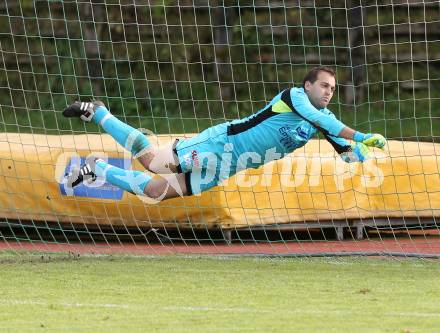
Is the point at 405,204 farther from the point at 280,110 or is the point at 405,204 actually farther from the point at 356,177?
the point at 280,110

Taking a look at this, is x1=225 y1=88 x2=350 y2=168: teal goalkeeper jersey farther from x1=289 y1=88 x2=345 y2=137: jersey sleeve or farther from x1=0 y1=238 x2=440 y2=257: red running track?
x1=0 y1=238 x2=440 y2=257: red running track

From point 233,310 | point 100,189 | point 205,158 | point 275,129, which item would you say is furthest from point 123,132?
point 233,310

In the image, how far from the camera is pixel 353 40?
49.1ft

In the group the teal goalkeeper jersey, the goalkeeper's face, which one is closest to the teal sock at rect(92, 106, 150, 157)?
the teal goalkeeper jersey

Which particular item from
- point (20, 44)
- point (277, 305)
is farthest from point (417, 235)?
point (20, 44)

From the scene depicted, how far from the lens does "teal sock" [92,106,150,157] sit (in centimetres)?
974

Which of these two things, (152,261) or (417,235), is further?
(417,235)

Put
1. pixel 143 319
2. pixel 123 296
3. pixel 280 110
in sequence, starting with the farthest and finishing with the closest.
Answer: pixel 280 110 < pixel 123 296 < pixel 143 319

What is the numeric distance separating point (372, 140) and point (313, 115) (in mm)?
623

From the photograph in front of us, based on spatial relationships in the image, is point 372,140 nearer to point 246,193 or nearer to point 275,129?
point 275,129

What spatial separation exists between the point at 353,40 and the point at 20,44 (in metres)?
5.65

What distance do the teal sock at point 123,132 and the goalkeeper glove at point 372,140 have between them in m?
2.07

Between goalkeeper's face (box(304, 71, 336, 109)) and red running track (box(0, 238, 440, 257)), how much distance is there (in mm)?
1823

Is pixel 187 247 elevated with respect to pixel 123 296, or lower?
lower
